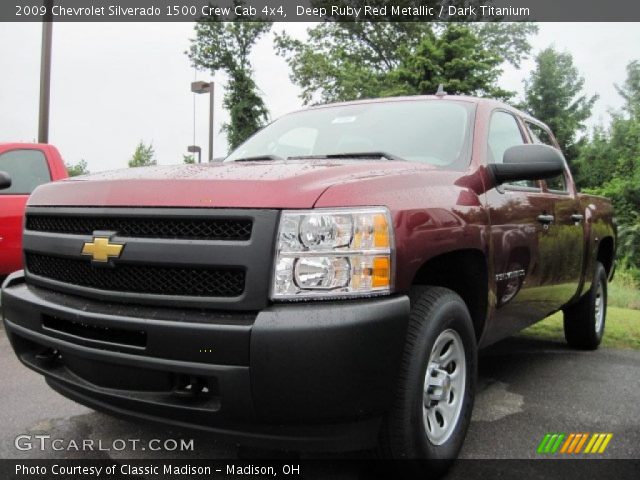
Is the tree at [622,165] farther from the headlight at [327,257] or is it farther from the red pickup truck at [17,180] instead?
the headlight at [327,257]

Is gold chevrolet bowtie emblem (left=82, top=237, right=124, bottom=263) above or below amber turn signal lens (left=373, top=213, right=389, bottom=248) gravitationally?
below

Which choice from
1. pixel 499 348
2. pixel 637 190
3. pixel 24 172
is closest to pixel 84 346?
pixel 499 348

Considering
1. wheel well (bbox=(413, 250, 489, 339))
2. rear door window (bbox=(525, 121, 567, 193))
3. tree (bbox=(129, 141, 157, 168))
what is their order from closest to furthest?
1. wheel well (bbox=(413, 250, 489, 339))
2. rear door window (bbox=(525, 121, 567, 193))
3. tree (bbox=(129, 141, 157, 168))

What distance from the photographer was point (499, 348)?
15.6 ft

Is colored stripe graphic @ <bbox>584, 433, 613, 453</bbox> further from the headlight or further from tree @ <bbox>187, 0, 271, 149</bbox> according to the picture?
tree @ <bbox>187, 0, 271, 149</bbox>

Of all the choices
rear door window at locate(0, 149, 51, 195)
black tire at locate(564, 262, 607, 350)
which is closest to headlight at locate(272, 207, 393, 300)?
black tire at locate(564, 262, 607, 350)

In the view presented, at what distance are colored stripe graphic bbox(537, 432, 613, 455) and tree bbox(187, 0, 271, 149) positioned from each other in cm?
2421

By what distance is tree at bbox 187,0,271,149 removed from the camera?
1027 inches

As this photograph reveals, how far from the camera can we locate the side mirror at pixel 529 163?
2.68m

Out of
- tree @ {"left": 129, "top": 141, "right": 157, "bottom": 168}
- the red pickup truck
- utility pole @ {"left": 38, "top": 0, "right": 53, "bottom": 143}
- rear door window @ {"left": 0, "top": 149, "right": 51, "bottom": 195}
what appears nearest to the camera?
the red pickup truck

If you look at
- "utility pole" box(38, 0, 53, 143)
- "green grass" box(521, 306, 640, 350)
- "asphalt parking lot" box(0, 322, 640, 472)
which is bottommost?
"green grass" box(521, 306, 640, 350)

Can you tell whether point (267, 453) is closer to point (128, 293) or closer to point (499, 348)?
point (128, 293)

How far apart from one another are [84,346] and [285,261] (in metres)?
0.85

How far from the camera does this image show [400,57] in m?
28.4
